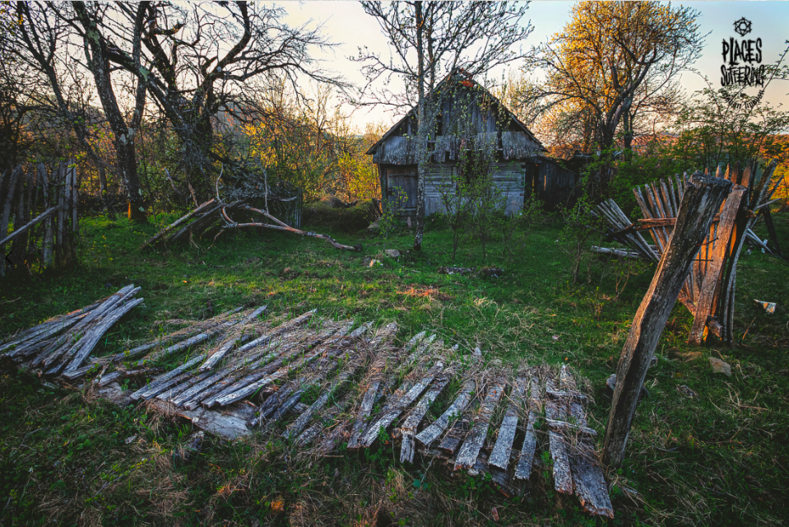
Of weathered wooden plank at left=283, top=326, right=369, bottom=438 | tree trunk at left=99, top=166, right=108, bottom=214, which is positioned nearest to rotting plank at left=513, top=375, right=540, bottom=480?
weathered wooden plank at left=283, top=326, right=369, bottom=438

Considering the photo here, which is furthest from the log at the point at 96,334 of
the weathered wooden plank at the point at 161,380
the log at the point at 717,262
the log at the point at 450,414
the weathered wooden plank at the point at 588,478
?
the log at the point at 717,262

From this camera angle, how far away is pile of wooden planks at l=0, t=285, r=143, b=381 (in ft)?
11.2

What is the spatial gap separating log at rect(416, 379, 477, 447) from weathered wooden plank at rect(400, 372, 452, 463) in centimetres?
8

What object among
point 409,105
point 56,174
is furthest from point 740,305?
point 56,174

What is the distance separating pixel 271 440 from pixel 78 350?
281 centimetres

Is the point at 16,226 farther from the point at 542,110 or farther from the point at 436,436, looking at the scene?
the point at 542,110

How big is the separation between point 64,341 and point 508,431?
4.90 m

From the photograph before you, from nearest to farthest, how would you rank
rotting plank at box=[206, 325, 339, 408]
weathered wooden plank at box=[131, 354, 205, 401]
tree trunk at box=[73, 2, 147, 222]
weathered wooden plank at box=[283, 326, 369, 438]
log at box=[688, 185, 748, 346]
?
weathered wooden plank at box=[283, 326, 369, 438] < rotting plank at box=[206, 325, 339, 408] < weathered wooden plank at box=[131, 354, 205, 401] < log at box=[688, 185, 748, 346] < tree trunk at box=[73, 2, 147, 222]

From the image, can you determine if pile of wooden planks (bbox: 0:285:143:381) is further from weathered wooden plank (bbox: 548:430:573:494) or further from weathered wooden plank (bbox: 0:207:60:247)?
weathered wooden plank (bbox: 548:430:573:494)

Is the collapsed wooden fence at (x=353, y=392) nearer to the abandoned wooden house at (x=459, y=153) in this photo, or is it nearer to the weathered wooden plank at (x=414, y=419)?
the weathered wooden plank at (x=414, y=419)

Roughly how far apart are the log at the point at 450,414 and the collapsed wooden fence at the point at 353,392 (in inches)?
0.5

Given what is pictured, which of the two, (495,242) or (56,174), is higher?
(56,174)

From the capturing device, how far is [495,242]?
1058 cm

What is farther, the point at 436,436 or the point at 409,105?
the point at 409,105
